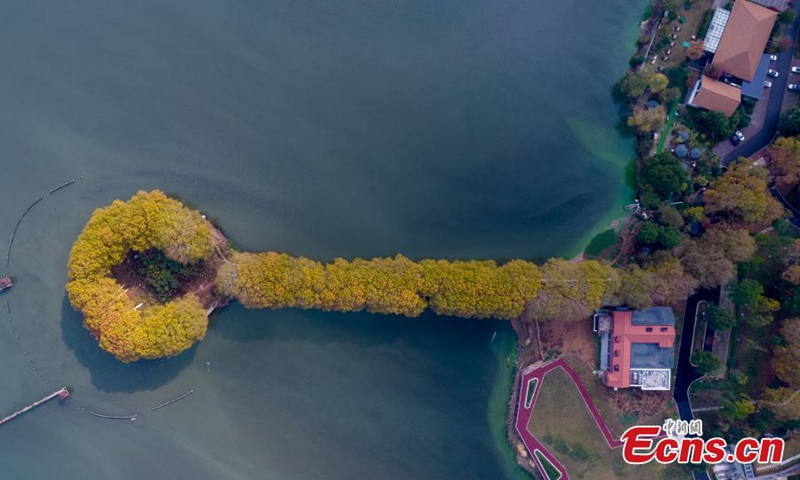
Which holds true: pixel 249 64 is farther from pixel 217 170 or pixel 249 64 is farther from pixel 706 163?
pixel 706 163

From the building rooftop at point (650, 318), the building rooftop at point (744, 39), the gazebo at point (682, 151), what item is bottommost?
the building rooftop at point (650, 318)

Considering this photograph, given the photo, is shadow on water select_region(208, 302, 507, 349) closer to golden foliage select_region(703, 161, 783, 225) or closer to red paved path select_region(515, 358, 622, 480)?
red paved path select_region(515, 358, 622, 480)

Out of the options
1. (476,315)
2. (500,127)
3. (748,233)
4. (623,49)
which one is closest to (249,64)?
(500,127)

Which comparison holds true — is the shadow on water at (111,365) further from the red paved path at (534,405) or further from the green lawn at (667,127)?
the green lawn at (667,127)

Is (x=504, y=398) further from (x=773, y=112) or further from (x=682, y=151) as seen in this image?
(x=773, y=112)

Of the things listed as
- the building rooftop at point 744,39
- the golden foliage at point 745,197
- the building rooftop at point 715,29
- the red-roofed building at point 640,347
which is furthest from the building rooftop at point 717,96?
the red-roofed building at point 640,347

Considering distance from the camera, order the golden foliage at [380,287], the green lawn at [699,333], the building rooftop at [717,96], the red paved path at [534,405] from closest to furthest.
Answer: the golden foliage at [380,287] → the building rooftop at [717,96] → the green lawn at [699,333] → the red paved path at [534,405]

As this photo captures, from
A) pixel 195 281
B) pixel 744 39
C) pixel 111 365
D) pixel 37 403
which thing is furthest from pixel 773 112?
pixel 37 403
